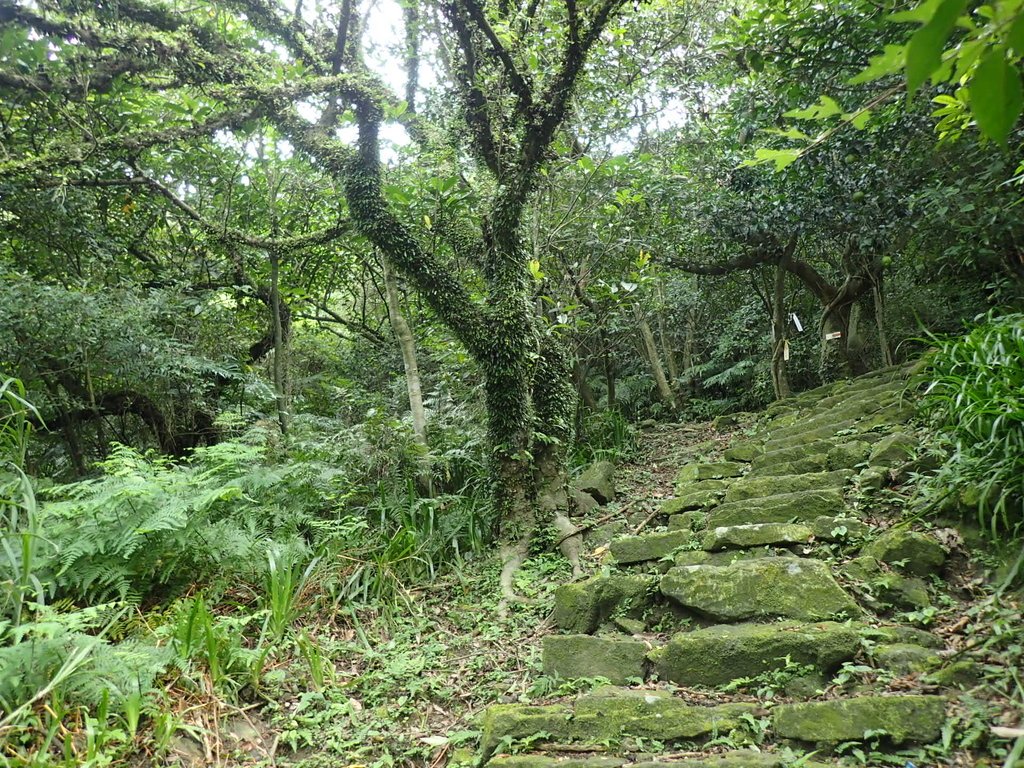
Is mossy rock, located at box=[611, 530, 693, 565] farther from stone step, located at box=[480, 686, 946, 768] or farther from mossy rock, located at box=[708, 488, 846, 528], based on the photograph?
stone step, located at box=[480, 686, 946, 768]

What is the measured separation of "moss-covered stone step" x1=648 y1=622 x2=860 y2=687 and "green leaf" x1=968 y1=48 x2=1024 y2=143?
2.20m

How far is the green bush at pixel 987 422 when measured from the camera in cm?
260

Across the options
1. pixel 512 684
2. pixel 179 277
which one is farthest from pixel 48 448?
pixel 512 684

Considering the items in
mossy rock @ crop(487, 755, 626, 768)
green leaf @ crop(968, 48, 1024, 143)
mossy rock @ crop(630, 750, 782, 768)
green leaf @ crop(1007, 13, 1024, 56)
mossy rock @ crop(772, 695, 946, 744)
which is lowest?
mossy rock @ crop(487, 755, 626, 768)

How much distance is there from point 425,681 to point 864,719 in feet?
7.09

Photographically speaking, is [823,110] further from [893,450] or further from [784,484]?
[784,484]

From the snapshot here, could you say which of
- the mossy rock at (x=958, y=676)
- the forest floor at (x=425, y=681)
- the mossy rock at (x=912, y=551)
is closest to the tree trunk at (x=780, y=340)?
the forest floor at (x=425, y=681)

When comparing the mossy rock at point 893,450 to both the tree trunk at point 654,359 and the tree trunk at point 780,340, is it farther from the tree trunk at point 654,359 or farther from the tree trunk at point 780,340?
the tree trunk at point 654,359

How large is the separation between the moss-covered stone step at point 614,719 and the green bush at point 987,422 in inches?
59.0

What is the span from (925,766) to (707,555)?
66.1 inches

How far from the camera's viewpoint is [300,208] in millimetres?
7789

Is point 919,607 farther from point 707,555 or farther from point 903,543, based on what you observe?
point 707,555

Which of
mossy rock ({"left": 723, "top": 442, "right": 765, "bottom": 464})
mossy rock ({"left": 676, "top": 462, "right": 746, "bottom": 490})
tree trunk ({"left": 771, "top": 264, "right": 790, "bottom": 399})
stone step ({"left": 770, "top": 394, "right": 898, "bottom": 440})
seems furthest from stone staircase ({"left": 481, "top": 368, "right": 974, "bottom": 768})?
tree trunk ({"left": 771, "top": 264, "right": 790, "bottom": 399})

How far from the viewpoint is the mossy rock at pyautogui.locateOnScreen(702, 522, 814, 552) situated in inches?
129
